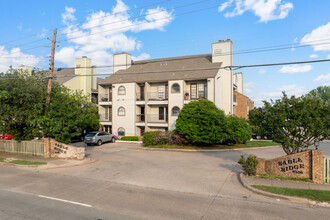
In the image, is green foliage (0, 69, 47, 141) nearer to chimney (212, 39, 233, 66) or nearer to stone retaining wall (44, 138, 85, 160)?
stone retaining wall (44, 138, 85, 160)

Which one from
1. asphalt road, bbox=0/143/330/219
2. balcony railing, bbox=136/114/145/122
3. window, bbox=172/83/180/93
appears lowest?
asphalt road, bbox=0/143/330/219

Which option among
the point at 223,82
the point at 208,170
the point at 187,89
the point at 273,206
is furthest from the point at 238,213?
the point at 223,82

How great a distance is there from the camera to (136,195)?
28.6 ft

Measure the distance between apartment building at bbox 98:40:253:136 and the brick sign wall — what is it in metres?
14.7

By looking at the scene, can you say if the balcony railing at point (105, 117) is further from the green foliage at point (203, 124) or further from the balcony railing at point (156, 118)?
the green foliage at point (203, 124)

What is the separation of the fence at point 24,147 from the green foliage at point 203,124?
1198 centimetres

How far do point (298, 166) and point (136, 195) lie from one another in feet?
25.3

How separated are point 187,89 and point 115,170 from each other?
1683cm

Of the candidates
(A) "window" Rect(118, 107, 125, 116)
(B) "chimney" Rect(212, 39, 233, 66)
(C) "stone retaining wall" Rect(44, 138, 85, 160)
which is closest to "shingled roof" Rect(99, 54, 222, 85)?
(B) "chimney" Rect(212, 39, 233, 66)

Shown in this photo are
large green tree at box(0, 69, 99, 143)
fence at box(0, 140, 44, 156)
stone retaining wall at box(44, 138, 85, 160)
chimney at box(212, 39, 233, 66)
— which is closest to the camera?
large green tree at box(0, 69, 99, 143)

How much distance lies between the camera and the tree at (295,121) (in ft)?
35.4

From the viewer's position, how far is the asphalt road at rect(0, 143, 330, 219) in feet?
22.7

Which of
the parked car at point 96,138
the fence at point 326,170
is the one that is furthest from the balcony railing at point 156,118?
the fence at point 326,170

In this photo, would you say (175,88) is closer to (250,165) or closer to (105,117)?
(105,117)
